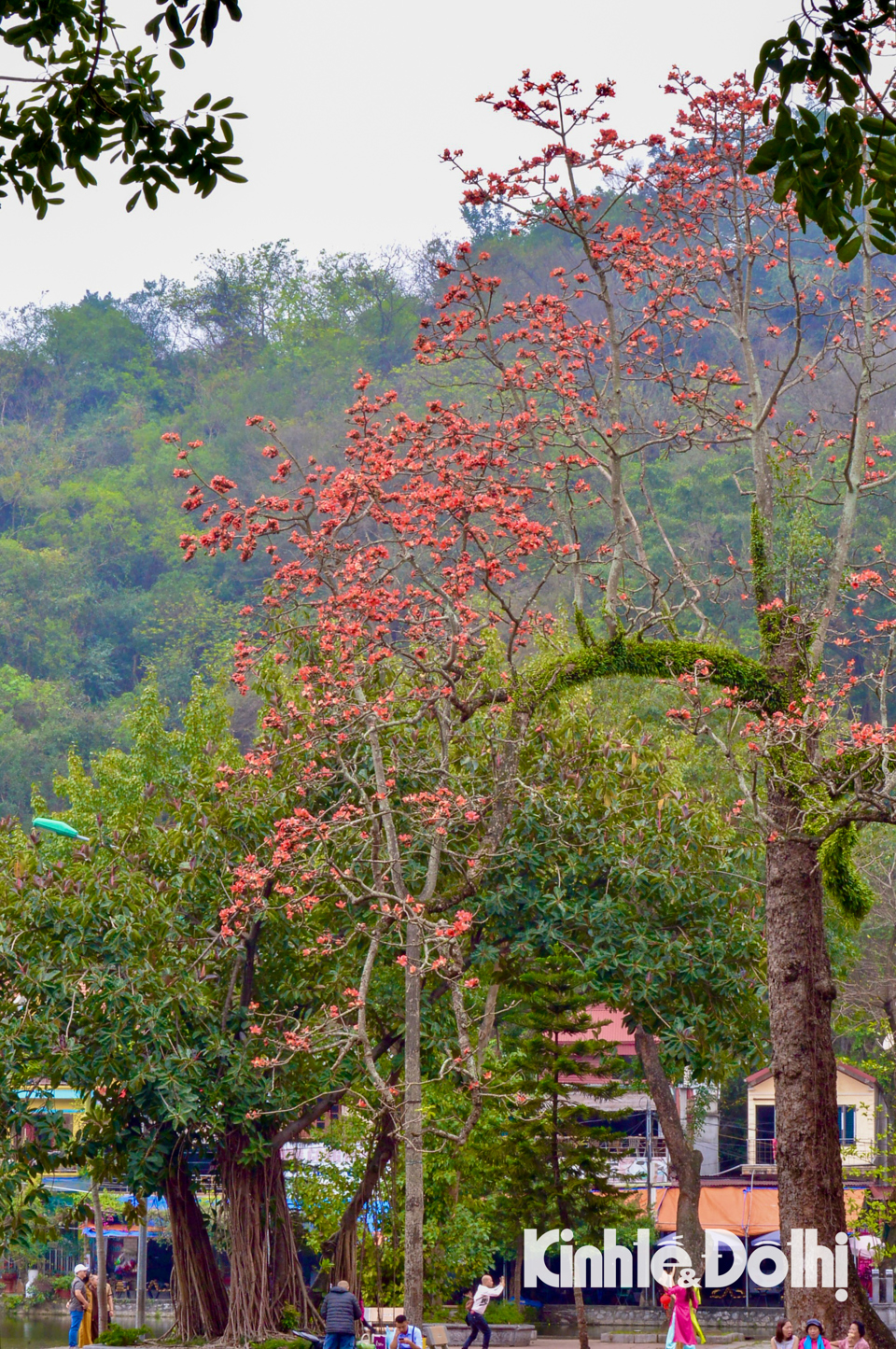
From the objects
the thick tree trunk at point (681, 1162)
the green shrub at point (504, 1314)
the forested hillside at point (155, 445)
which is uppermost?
the forested hillside at point (155, 445)

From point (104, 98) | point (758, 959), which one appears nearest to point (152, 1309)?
point (758, 959)

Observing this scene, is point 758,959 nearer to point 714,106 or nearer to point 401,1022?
point 401,1022

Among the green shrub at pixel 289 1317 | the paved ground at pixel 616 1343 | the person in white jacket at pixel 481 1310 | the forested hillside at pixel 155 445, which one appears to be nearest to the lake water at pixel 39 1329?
the paved ground at pixel 616 1343

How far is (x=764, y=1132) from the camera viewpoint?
37156 mm

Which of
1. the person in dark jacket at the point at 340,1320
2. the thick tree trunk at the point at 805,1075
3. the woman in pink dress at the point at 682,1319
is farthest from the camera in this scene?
the woman in pink dress at the point at 682,1319

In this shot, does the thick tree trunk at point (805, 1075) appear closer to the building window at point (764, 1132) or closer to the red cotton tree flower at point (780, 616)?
the red cotton tree flower at point (780, 616)

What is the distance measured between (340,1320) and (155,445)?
219 feet

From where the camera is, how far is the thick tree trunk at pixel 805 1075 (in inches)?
523

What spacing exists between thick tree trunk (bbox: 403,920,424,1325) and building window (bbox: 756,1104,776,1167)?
2424 cm

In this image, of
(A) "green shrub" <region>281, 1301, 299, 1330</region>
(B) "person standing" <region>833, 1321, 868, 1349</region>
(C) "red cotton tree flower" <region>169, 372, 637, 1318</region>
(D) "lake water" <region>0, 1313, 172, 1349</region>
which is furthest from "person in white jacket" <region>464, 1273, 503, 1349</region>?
(D) "lake water" <region>0, 1313, 172, 1349</region>

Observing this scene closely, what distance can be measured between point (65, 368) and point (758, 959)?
7362 cm

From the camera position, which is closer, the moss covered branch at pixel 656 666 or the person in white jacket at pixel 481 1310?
the moss covered branch at pixel 656 666

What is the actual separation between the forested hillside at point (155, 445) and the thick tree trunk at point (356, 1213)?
3249cm

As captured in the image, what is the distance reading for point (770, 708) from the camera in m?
14.4
